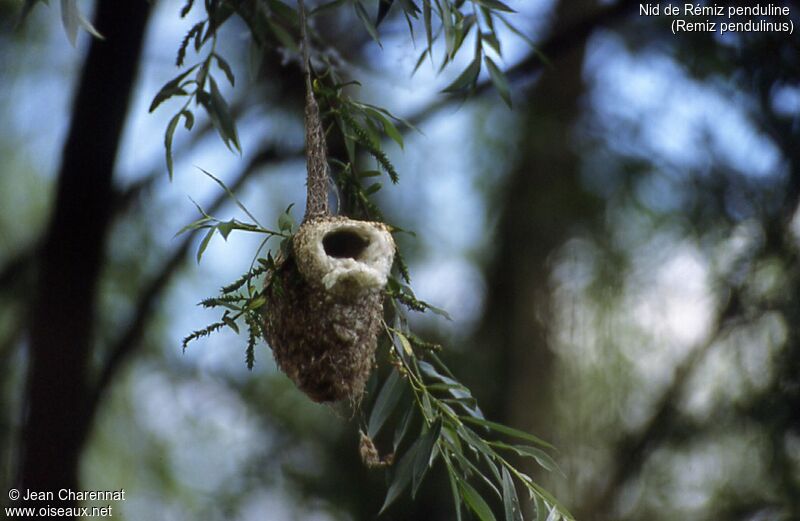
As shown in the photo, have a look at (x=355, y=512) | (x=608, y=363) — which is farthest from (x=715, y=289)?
(x=355, y=512)

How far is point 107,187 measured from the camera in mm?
2166

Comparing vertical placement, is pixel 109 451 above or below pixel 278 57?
below

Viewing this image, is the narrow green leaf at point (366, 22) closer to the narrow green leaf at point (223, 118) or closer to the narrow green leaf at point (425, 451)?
the narrow green leaf at point (223, 118)

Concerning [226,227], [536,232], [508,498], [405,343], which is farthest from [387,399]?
[536,232]

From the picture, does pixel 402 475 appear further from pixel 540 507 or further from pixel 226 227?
pixel 226 227

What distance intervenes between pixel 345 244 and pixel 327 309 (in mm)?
117

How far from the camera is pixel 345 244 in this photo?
47.8 inches

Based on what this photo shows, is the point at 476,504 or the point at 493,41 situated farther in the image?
the point at 493,41

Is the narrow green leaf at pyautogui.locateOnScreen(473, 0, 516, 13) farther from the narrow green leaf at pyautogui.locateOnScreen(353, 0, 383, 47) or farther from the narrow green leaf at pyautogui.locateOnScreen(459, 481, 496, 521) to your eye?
the narrow green leaf at pyautogui.locateOnScreen(459, 481, 496, 521)

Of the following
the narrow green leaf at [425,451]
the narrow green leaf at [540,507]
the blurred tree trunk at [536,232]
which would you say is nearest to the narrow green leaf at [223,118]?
the narrow green leaf at [425,451]

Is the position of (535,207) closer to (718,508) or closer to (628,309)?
(628,309)

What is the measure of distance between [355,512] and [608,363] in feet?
3.25

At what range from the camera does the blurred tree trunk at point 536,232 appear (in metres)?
3.09

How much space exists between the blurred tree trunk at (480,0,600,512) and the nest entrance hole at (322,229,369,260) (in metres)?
1.88
